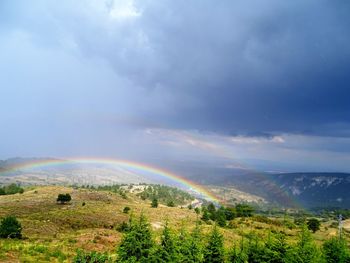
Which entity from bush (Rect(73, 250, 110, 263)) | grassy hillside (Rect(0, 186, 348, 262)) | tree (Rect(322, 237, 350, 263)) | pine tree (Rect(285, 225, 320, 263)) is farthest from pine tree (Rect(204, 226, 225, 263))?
bush (Rect(73, 250, 110, 263))

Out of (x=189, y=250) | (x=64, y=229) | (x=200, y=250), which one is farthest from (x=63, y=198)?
(x=200, y=250)

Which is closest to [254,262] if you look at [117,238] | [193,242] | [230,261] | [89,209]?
[230,261]

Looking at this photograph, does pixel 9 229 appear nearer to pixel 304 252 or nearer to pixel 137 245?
pixel 137 245

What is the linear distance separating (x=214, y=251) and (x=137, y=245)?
11.6 metres

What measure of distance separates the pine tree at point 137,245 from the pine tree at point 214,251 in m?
9.21

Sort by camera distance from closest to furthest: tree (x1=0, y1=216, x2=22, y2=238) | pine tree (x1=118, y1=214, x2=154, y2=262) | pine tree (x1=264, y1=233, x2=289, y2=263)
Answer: pine tree (x1=118, y1=214, x2=154, y2=262) < pine tree (x1=264, y1=233, x2=289, y2=263) < tree (x1=0, y1=216, x2=22, y2=238)

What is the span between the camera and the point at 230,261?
41188 millimetres

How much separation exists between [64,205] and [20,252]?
63.5 m

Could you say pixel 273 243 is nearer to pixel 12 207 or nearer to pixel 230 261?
pixel 230 261

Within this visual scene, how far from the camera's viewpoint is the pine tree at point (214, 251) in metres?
40.8

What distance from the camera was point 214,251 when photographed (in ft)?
135

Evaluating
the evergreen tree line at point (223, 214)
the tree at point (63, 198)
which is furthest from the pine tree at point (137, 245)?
the tree at point (63, 198)

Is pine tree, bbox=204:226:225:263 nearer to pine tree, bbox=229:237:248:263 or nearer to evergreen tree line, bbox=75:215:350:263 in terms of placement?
evergreen tree line, bbox=75:215:350:263

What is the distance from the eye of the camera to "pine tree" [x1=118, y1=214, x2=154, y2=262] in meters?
34.0
